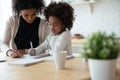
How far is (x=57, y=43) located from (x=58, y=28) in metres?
0.16

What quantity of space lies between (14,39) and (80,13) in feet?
6.43

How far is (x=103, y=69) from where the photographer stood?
3.73 ft

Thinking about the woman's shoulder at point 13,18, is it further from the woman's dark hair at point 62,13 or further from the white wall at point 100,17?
the white wall at point 100,17

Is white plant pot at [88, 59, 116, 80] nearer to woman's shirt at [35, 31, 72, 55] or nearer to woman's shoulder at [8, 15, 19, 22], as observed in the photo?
woman's shirt at [35, 31, 72, 55]

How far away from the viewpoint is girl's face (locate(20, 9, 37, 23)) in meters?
2.53

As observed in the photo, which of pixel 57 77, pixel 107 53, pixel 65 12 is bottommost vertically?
pixel 57 77

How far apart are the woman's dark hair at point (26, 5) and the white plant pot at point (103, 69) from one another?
1515mm

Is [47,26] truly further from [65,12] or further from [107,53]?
[107,53]

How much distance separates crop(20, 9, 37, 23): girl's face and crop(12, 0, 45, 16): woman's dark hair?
0.13 feet

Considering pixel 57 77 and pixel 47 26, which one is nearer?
pixel 57 77

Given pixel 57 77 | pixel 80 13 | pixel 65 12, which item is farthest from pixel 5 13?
pixel 57 77

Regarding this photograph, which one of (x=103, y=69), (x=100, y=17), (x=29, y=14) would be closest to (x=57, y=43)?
(x=29, y=14)

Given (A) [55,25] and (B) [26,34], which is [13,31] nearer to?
(B) [26,34]

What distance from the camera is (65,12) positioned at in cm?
252
